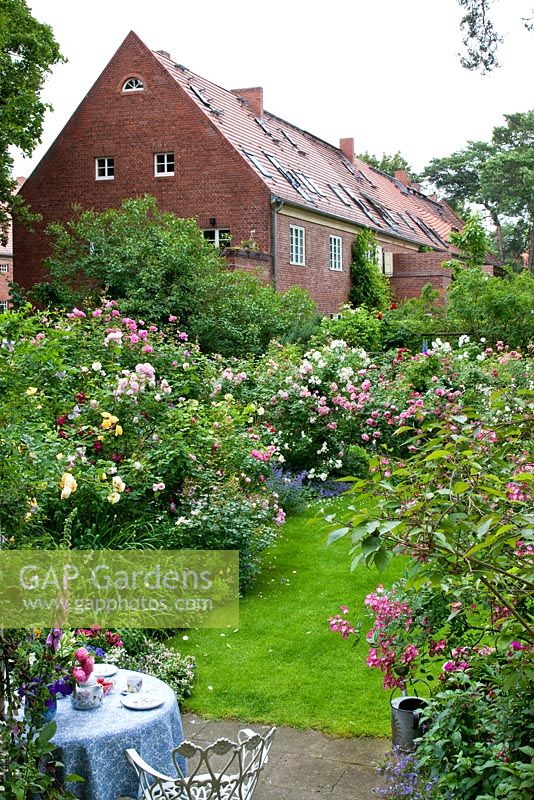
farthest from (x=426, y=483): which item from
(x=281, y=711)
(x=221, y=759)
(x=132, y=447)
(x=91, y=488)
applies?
(x=132, y=447)

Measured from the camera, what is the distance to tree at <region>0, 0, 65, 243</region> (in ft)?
73.9

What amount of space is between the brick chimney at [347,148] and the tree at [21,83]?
50.0 feet

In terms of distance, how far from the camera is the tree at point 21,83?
22531mm

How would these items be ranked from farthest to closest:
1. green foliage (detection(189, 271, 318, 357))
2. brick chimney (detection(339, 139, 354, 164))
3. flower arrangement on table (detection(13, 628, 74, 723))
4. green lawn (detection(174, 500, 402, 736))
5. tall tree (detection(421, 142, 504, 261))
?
tall tree (detection(421, 142, 504, 261)) < brick chimney (detection(339, 139, 354, 164)) < green foliage (detection(189, 271, 318, 357)) < green lawn (detection(174, 500, 402, 736)) < flower arrangement on table (detection(13, 628, 74, 723))

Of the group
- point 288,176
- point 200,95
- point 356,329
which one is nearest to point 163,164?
point 200,95

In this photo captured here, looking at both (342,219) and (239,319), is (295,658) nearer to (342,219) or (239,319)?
(239,319)

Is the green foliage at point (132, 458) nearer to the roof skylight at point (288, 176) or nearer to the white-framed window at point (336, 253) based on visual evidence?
the roof skylight at point (288, 176)

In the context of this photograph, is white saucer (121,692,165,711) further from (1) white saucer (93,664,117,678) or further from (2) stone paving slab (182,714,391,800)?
(2) stone paving slab (182,714,391,800)

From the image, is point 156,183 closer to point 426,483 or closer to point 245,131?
point 245,131

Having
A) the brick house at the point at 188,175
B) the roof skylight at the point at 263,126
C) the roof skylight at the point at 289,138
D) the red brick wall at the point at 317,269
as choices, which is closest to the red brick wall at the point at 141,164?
the brick house at the point at 188,175

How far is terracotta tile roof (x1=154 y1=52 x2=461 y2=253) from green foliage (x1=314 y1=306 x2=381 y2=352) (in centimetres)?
561

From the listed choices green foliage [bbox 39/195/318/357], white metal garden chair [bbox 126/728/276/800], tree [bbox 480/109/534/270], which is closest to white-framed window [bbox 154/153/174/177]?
green foliage [bbox 39/195/318/357]

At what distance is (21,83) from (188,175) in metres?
5.07

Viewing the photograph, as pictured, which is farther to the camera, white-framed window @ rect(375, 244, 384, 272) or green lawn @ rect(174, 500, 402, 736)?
white-framed window @ rect(375, 244, 384, 272)
